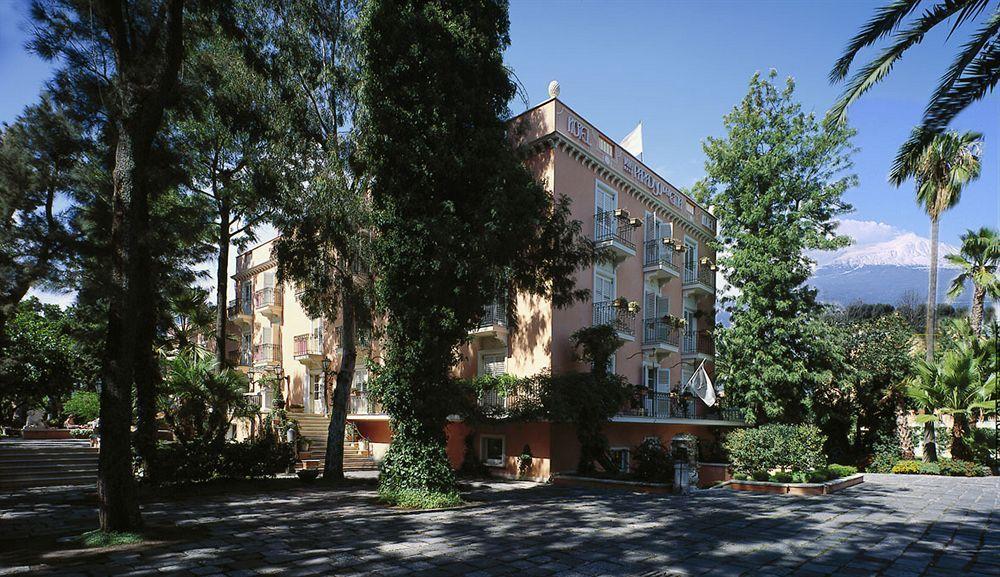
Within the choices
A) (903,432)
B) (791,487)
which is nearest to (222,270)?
(791,487)

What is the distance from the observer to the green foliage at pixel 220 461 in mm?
13938

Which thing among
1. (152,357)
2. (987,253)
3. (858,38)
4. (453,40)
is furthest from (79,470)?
(987,253)

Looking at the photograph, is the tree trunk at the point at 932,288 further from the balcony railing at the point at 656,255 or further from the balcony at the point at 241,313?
the balcony at the point at 241,313

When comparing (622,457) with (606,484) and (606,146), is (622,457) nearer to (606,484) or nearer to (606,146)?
(606,484)

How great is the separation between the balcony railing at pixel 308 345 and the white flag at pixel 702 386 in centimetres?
1604

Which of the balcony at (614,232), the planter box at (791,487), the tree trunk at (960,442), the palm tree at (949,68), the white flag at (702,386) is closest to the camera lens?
the palm tree at (949,68)

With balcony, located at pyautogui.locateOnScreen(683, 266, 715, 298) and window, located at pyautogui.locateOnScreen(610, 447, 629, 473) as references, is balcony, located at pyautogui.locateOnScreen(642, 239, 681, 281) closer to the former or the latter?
balcony, located at pyautogui.locateOnScreen(683, 266, 715, 298)

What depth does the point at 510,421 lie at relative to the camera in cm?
1697

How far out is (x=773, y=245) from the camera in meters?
22.9

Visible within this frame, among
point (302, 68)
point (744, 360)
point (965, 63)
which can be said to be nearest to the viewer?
point (965, 63)

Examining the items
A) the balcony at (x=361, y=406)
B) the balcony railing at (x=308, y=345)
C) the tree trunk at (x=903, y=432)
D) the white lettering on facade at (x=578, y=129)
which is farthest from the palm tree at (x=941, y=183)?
the balcony railing at (x=308, y=345)

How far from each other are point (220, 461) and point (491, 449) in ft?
27.7

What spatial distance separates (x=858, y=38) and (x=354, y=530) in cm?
992

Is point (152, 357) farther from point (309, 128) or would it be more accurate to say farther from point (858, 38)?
point (858, 38)
